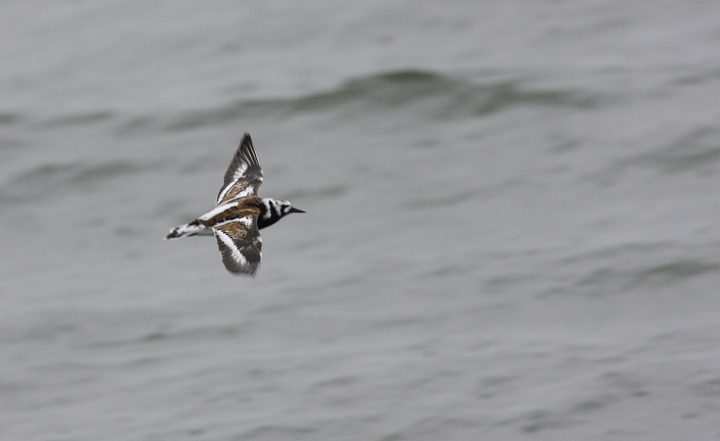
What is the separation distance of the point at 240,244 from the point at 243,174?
65.5 inches

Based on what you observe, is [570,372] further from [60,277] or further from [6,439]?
[60,277]

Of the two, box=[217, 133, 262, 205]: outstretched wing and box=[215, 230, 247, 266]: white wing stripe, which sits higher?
box=[217, 133, 262, 205]: outstretched wing

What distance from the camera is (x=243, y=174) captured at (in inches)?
337

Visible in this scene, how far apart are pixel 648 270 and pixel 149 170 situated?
7.69 m

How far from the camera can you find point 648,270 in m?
12.1

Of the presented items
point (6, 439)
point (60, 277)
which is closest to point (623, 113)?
point (60, 277)

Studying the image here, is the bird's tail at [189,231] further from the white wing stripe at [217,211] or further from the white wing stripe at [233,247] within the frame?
the white wing stripe at [233,247]

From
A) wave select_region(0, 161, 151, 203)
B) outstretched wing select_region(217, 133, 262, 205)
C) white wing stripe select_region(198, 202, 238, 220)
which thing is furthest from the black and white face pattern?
wave select_region(0, 161, 151, 203)

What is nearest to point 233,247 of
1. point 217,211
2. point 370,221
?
point 217,211

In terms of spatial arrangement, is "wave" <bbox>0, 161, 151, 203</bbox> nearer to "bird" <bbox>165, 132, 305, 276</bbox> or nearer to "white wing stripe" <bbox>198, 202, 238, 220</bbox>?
"bird" <bbox>165, 132, 305, 276</bbox>

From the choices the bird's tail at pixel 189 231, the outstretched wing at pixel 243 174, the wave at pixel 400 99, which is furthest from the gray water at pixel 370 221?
the bird's tail at pixel 189 231

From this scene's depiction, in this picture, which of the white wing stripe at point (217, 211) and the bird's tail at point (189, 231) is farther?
the white wing stripe at point (217, 211)

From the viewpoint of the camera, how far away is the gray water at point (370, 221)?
1050 cm

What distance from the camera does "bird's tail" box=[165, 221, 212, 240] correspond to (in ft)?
23.5
